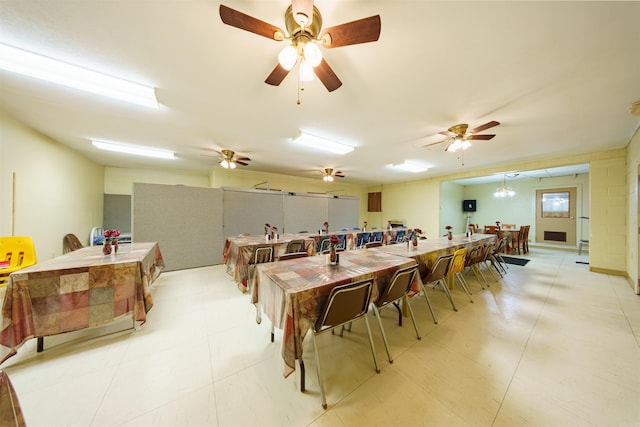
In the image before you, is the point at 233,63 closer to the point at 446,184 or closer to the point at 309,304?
the point at 309,304

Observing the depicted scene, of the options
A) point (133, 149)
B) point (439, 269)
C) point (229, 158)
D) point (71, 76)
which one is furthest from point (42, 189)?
point (439, 269)

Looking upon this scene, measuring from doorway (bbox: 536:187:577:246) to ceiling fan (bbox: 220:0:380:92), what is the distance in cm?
1042

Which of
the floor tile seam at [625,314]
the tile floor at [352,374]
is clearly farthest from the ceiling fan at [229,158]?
the floor tile seam at [625,314]

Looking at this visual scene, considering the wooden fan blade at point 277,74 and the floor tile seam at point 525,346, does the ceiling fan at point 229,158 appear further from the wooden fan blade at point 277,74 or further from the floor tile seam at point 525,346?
the floor tile seam at point 525,346

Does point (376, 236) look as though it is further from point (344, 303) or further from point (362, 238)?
point (344, 303)

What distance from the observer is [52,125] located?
3084 millimetres

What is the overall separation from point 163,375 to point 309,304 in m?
1.32

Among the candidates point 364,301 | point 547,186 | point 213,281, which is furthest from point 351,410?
point 547,186

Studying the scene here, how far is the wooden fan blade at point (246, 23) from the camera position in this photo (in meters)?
1.14

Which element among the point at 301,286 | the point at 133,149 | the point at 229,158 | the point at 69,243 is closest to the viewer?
the point at 301,286

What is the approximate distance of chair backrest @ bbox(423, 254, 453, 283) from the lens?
2.36 metres

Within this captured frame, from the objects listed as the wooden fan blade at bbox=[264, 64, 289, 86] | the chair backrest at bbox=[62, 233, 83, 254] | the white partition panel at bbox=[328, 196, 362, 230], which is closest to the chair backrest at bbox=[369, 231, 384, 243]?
the white partition panel at bbox=[328, 196, 362, 230]

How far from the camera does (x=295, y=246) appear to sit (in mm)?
3643

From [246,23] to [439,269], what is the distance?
9.61ft
